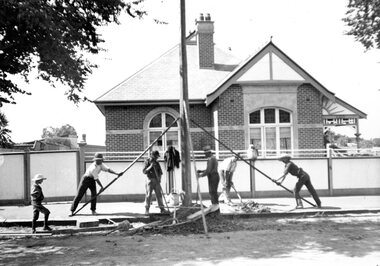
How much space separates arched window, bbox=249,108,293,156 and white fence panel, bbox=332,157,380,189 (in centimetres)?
273

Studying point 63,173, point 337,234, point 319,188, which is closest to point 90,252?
point 337,234

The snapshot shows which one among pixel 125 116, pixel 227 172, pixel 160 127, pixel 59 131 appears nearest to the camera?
pixel 227 172

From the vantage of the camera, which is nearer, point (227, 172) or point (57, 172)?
point (227, 172)

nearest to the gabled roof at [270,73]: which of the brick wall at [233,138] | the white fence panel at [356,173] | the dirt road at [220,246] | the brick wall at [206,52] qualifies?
the brick wall at [233,138]

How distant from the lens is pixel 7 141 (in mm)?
8273

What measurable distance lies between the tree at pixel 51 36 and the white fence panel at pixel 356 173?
9.53 metres

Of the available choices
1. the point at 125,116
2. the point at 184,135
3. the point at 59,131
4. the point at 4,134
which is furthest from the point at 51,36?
the point at 59,131

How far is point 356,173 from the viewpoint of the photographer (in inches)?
587

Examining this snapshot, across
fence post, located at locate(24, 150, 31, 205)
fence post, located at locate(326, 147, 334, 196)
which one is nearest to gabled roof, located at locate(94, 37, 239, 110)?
fence post, located at locate(24, 150, 31, 205)

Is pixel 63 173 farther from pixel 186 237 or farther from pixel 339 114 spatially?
pixel 339 114

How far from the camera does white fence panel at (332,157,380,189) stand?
1480cm

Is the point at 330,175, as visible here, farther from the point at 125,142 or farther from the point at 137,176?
the point at 125,142

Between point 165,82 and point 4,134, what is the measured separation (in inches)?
440

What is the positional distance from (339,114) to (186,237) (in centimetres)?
1289
